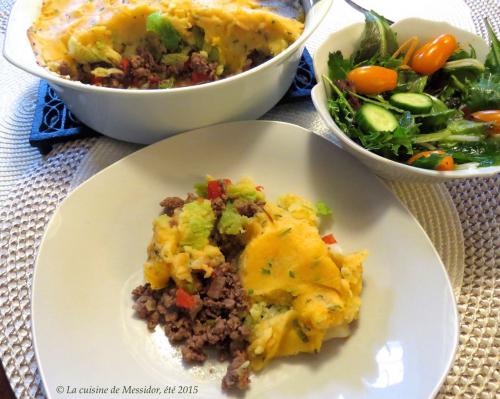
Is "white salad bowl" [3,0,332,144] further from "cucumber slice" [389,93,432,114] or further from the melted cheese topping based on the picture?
"cucumber slice" [389,93,432,114]

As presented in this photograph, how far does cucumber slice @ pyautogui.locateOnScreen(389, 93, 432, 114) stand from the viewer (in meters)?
1.43

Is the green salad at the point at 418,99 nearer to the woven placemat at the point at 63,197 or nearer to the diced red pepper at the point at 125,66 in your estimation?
the woven placemat at the point at 63,197

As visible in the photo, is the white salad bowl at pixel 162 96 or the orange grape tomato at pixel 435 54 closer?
the white salad bowl at pixel 162 96

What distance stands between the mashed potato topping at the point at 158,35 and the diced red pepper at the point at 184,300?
741 mm

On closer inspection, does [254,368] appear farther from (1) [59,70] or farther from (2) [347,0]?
(2) [347,0]

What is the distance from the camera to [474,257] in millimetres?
1294

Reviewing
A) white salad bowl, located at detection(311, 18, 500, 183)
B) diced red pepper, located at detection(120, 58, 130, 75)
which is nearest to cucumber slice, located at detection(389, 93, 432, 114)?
white salad bowl, located at detection(311, 18, 500, 183)

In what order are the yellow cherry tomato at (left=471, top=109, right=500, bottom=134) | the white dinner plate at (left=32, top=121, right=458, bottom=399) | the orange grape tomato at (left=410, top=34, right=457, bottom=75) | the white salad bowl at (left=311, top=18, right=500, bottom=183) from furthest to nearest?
the orange grape tomato at (left=410, top=34, right=457, bottom=75), the yellow cherry tomato at (left=471, top=109, right=500, bottom=134), the white salad bowl at (left=311, top=18, right=500, bottom=183), the white dinner plate at (left=32, top=121, right=458, bottom=399)

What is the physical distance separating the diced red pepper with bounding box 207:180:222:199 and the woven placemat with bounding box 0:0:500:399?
15.8 inches

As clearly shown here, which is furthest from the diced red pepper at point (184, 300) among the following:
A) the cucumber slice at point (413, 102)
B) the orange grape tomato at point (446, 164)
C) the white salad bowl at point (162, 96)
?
the cucumber slice at point (413, 102)

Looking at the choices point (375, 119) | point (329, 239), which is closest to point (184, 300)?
point (329, 239)

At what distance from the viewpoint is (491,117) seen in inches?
55.6

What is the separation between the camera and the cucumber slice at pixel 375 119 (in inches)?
53.0

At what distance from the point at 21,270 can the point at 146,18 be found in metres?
0.87
